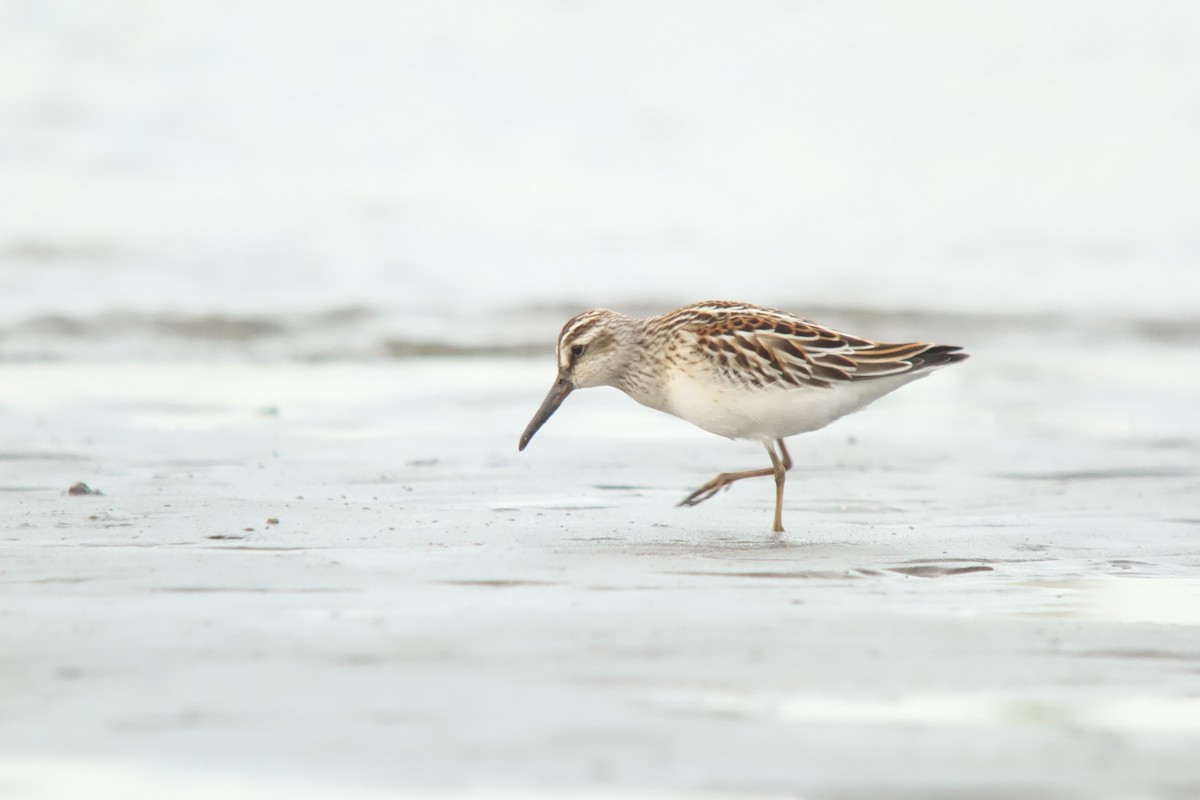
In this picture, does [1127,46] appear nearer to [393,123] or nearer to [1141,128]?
[1141,128]

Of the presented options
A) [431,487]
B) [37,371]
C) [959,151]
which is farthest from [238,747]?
[959,151]

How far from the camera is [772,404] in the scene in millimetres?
6500

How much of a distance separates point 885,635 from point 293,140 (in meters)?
14.2

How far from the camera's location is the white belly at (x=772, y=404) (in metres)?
6.50

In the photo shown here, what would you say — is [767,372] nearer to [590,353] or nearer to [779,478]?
[779,478]

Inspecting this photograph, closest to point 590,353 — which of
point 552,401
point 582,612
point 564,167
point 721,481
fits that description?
point 552,401

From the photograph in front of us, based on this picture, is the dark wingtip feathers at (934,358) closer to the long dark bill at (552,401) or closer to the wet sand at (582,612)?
the wet sand at (582,612)

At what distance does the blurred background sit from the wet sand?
478 centimetres

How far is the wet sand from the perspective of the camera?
318 centimetres

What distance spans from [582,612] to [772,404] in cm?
234

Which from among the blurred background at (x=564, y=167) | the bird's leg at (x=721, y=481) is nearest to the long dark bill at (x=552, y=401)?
the bird's leg at (x=721, y=481)

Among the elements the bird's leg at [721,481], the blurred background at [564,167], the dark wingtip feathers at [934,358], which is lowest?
the bird's leg at [721,481]

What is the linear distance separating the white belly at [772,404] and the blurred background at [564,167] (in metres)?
5.62

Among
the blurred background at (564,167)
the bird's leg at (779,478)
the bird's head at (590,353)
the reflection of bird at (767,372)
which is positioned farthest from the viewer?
the blurred background at (564,167)
